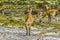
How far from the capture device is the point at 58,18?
83.0 feet

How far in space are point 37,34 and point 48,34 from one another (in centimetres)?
60

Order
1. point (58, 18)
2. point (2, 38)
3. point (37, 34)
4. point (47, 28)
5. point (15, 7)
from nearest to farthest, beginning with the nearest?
point (2, 38) → point (37, 34) → point (47, 28) → point (58, 18) → point (15, 7)

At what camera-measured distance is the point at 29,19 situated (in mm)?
18656

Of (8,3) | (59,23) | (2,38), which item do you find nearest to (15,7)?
(8,3)

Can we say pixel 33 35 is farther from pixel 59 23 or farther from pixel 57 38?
pixel 59 23

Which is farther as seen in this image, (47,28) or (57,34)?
(47,28)

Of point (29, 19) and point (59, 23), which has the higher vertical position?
point (29, 19)

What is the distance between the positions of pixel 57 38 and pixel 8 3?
13.5 metres

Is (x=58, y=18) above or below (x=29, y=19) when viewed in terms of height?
below

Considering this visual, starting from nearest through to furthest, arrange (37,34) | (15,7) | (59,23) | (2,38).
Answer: (2,38), (37,34), (59,23), (15,7)

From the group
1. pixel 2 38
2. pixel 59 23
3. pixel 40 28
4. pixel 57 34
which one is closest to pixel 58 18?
pixel 59 23

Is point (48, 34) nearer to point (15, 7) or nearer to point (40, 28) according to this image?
point (40, 28)

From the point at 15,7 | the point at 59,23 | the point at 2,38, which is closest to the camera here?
the point at 2,38

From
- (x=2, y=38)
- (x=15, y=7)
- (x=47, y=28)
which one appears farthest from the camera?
(x=15, y=7)
